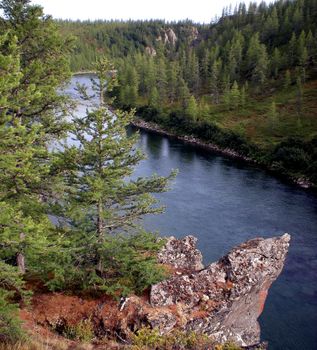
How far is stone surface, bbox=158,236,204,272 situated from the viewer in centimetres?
2420

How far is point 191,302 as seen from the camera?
20.8m

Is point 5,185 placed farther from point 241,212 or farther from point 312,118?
point 312,118

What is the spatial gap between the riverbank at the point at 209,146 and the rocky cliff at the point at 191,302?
4203 centimetres

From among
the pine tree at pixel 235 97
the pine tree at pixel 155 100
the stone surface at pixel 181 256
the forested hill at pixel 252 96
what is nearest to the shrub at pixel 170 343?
the stone surface at pixel 181 256

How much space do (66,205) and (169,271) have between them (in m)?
7.86

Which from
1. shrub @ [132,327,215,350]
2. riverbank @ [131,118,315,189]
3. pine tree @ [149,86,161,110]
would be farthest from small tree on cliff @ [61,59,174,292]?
pine tree @ [149,86,161,110]

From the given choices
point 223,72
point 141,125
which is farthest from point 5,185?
point 223,72

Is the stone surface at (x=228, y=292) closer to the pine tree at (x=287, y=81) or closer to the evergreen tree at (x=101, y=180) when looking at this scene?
the evergreen tree at (x=101, y=180)

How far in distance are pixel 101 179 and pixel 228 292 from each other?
9.94 meters

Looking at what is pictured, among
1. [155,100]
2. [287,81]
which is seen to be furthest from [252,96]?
[155,100]

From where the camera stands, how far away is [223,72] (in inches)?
5266

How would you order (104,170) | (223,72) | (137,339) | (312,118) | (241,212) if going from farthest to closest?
(223,72) < (312,118) < (241,212) < (104,170) < (137,339)

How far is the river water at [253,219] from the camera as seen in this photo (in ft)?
97.8

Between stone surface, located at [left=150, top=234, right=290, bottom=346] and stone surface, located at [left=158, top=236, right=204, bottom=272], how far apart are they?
21 centimetres
